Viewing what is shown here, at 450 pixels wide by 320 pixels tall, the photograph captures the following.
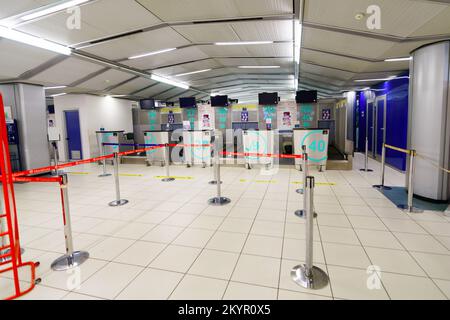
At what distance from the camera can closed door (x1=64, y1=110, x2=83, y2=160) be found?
33.9ft

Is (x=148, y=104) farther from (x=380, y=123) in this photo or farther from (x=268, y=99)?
(x=380, y=123)

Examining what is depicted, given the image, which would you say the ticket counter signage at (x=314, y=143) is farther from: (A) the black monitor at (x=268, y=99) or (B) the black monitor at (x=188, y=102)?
(B) the black monitor at (x=188, y=102)

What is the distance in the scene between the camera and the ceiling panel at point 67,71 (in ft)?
20.4

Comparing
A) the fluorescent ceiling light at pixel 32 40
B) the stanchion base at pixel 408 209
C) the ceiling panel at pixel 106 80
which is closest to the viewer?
the stanchion base at pixel 408 209

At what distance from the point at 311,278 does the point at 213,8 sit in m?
4.08

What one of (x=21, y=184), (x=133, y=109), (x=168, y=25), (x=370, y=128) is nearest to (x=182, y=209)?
(x=168, y=25)

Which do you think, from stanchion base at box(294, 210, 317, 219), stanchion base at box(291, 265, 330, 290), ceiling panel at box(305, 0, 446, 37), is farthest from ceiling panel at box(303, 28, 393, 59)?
stanchion base at box(291, 265, 330, 290)

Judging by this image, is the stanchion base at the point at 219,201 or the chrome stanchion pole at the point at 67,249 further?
the stanchion base at the point at 219,201

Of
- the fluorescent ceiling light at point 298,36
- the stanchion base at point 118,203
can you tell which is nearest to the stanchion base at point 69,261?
the stanchion base at point 118,203

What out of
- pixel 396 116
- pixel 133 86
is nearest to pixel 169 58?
pixel 133 86

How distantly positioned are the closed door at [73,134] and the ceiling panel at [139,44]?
5250mm

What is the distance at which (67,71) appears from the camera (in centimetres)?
665
